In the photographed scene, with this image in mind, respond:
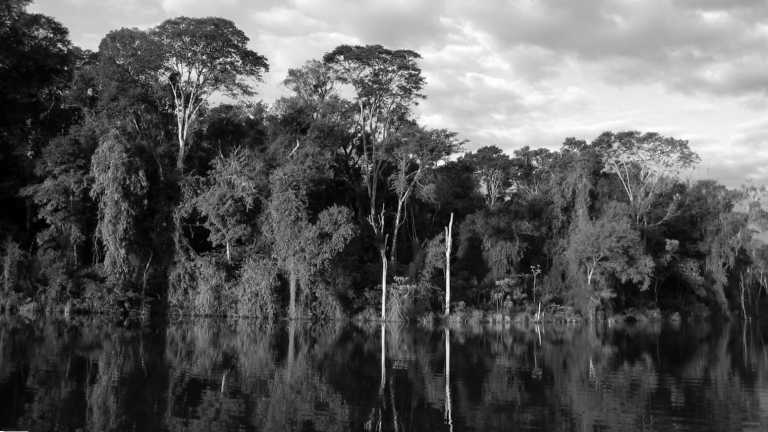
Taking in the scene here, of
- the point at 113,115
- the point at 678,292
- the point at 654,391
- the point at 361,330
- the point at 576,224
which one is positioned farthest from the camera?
the point at 678,292

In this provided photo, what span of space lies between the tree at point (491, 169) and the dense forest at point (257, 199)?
7.69 m

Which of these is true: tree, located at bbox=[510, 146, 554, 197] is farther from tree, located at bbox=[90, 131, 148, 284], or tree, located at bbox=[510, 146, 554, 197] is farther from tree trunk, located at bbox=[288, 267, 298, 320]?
tree, located at bbox=[90, 131, 148, 284]

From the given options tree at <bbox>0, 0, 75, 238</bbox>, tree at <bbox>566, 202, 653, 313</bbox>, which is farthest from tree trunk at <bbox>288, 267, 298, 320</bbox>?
tree at <bbox>566, 202, 653, 313</bbox>

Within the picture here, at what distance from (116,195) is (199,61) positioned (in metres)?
8.42

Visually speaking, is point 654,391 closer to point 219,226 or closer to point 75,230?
point 219,226

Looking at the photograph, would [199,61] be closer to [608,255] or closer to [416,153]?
[416,153]

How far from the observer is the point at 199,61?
1489 inches

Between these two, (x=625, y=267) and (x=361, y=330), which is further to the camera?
(x=625, y=267)

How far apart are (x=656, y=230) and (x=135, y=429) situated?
140 feet

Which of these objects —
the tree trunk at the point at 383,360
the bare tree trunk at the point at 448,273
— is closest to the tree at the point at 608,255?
the bare tree trunk at the point at 448,273

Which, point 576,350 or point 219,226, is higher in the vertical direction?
point 219,226

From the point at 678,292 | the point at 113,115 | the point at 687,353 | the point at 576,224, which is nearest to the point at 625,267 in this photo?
the point at 576,224

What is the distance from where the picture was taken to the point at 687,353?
26734 mm

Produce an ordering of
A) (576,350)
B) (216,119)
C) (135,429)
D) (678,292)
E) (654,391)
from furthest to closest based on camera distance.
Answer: (678,292) → (216,119) → (576,350) → (654,391) → (135,429)
